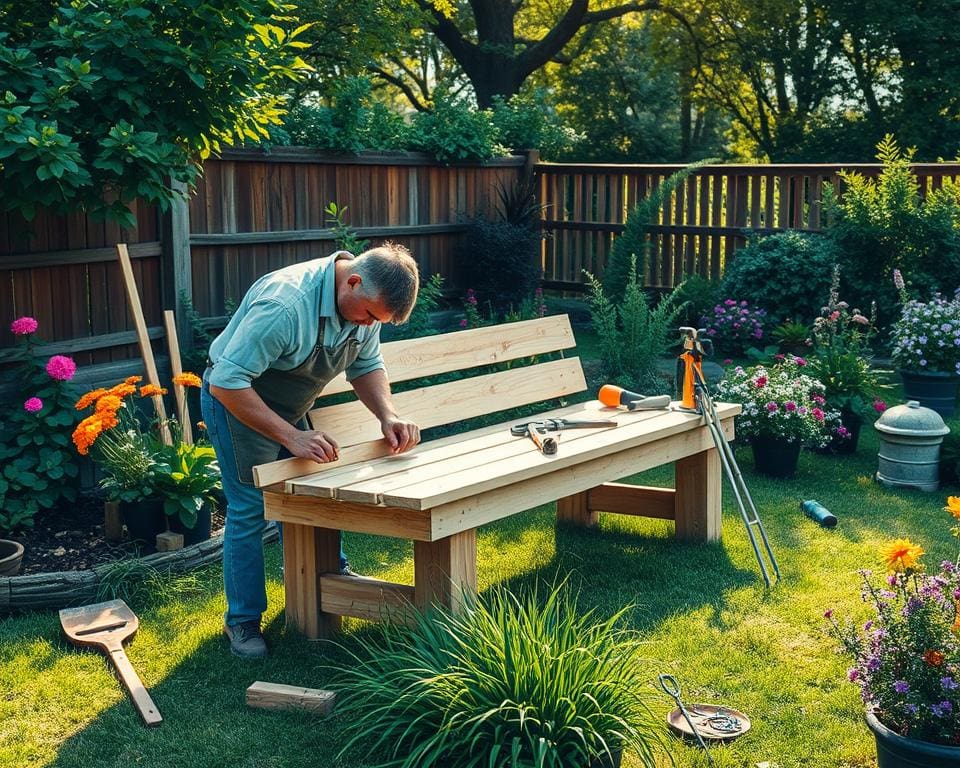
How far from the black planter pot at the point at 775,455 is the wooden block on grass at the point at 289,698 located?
3759 millimetres

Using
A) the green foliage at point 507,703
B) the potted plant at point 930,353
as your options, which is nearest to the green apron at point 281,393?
the green foliage at point 507,703

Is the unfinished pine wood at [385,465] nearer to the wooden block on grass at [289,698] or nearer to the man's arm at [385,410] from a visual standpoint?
the man's arm at [385,410]

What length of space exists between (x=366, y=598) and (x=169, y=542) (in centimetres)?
141

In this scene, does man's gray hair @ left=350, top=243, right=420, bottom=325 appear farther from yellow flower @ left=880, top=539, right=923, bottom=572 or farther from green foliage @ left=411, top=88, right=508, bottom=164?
green foliage @ left=411, top=88, right=508, bottom=164

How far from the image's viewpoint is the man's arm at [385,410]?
14.4ft

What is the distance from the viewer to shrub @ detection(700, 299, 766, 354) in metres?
9.81

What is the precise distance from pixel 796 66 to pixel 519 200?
49.8 feet

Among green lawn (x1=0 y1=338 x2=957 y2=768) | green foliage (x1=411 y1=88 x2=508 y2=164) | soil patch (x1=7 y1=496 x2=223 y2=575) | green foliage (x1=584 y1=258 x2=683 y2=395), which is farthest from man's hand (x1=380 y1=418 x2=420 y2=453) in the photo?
green foliage (x1=411 y1=88 x2=508 y2=164)

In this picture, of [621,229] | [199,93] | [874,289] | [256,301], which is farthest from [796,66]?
[256,301]

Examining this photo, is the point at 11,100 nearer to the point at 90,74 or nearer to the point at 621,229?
the point at 90,74

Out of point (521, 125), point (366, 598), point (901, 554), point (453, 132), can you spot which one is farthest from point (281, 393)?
point (521, 125)

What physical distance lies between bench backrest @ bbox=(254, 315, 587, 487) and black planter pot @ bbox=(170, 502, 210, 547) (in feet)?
2.63

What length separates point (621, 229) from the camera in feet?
39.1

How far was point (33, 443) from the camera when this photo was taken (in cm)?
561
